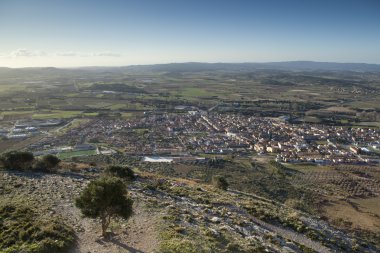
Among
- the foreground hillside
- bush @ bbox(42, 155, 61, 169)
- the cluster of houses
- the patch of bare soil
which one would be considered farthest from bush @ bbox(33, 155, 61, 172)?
the cluster of houses

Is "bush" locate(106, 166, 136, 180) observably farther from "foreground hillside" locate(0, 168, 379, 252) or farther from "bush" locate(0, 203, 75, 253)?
"bush" locate(0, 203, 75, 253)

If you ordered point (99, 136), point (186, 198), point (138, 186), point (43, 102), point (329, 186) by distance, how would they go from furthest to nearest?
point (43, 102), point (99, 136), point (329, 186), point (138, 186), point (186, 198)

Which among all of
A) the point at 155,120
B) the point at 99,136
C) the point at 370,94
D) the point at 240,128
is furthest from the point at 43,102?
the point at 370,94

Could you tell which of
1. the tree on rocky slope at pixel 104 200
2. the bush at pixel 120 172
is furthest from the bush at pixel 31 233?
the bush at pixel 120 172

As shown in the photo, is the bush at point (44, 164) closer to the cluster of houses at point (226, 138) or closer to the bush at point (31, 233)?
the bush at point (31, 233)

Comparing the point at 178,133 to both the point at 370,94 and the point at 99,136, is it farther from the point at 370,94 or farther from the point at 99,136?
the point at 370,94

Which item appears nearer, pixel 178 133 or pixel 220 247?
pixel 220 247

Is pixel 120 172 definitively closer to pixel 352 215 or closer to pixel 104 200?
pixel 104 200
